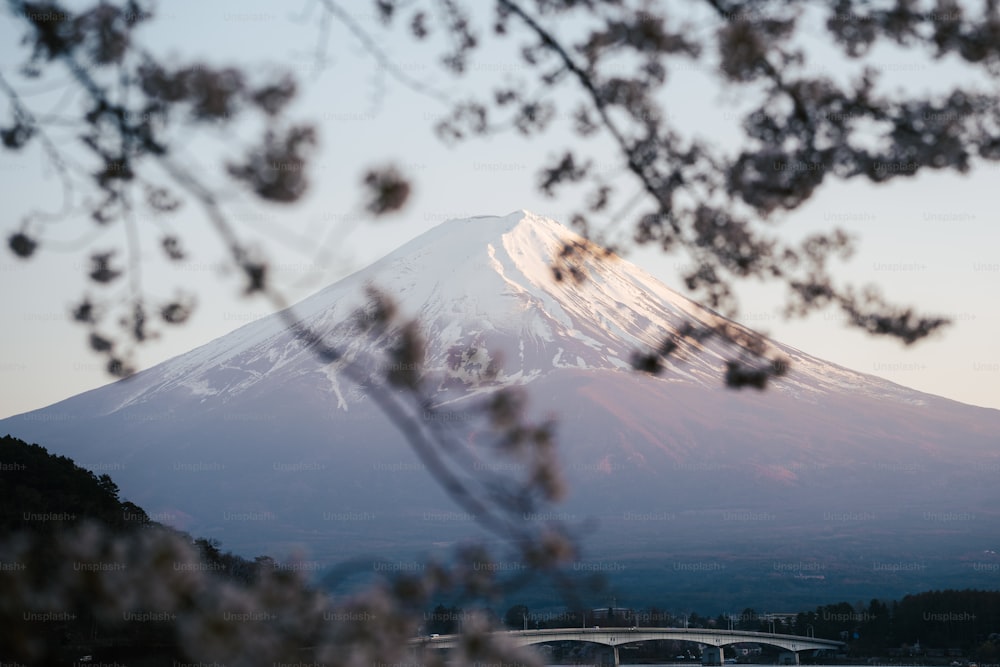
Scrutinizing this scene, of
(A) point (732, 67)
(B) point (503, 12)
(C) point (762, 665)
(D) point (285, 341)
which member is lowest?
(C) point (762, 665)

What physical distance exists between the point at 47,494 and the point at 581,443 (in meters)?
90.7

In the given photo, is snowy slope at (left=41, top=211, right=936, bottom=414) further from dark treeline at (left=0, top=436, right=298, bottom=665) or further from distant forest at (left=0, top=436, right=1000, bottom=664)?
dark treeline at (left=0, top=436, right=298, bottom=665)

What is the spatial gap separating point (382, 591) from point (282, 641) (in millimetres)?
284

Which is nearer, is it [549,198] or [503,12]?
[503,12]

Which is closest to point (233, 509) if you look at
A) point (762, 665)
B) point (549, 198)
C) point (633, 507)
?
point (633, 507)

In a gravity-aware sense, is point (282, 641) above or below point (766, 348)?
below

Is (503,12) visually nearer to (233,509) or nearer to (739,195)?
(739,195)

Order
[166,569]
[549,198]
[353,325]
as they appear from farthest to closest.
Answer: [549,198] → [353,325] → [166,569]

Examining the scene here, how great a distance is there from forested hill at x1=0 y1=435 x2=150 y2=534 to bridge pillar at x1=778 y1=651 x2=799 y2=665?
4008cm

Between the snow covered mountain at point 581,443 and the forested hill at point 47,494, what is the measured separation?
73313 millimetres

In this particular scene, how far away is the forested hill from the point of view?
15.3 m

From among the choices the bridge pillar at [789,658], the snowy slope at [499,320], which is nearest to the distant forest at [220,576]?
the bridge pillar at [789,658]

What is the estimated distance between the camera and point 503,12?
4.15 metres

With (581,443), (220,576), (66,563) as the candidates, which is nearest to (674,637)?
(220,576)
